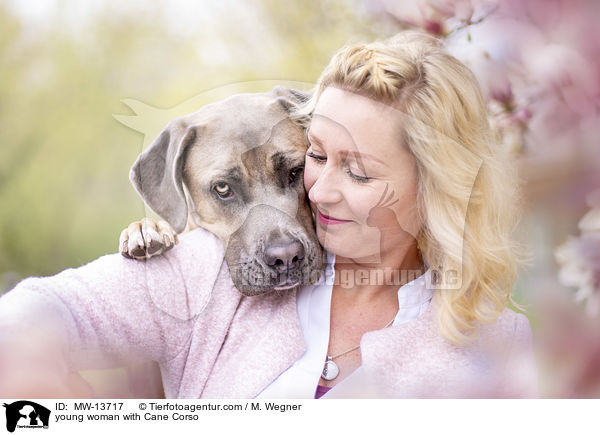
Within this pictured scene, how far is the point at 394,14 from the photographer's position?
171 cm

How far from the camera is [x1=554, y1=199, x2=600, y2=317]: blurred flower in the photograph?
6.01ft

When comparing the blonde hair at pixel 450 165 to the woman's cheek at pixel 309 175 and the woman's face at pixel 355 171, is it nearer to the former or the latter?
the woman's face at pixel 355 171

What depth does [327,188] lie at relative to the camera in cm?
149

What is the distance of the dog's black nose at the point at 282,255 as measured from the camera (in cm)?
147

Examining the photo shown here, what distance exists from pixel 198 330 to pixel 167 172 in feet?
1.49

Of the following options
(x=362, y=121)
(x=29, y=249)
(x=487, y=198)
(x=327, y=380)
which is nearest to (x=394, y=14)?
(x=362, y=121)

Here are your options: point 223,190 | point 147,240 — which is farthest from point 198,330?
point 223,190

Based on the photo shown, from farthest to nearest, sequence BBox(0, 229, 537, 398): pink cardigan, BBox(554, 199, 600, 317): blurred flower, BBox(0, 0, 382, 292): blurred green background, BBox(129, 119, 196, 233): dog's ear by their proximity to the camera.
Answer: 1. BBox(554, 199, 600, 317): blurred flower
2. BBox(0, 0, 382, 292): blurred green background
3. BBox(129, 119, 196, 233): dog's ear
4. BBox(0, 229, 537, 398): pink cardigan

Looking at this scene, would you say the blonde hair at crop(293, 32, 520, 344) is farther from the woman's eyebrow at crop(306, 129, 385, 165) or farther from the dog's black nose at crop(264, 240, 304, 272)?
the dog's black nose at crop(264, 240, 304, 272)

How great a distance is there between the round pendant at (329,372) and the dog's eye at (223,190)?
547 millimetres

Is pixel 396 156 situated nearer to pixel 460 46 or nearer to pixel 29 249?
pixel 460 46

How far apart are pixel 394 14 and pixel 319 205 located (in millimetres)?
671

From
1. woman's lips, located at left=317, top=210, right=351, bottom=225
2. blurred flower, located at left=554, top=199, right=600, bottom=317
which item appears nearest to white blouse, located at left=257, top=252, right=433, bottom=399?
woman's lips, located at left=317, top=210, right=351, bottom=225
